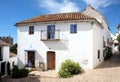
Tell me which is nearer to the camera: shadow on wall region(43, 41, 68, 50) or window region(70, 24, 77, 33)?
window region(70, 24, 77, 33)

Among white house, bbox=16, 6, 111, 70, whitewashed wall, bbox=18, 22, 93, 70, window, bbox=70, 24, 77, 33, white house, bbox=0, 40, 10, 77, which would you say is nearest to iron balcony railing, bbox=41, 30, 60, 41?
white house, bbox=16, 6, 111, 70

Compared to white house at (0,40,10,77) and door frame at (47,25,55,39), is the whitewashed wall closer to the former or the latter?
door frame at (47,25,55,39)

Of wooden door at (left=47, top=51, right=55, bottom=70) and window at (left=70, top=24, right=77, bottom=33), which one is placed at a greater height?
window at (left=70, top=24, right=77, bottom=33)

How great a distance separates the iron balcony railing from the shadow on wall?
565 millimetres

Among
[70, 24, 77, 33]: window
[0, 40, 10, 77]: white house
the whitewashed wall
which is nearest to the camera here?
the whitewashed wall

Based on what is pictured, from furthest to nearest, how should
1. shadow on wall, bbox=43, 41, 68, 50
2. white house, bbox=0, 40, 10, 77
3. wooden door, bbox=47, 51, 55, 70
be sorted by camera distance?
1. white house, bbox=0, 40, 10, 77
2. wooden door, bbox=47, 51, 55, 70
3. shadow on wall, bbox=43, 41, 68, 50

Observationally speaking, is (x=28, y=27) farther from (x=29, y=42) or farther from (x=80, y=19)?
(x=80, y=19)

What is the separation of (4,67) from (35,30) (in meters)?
9.00

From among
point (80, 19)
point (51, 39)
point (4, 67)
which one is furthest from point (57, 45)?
point (4, 67)

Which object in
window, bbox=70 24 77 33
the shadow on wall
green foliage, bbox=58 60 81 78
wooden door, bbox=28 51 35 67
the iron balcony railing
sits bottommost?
green foliage, bbox=58 60 81 78

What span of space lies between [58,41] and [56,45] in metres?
0.63

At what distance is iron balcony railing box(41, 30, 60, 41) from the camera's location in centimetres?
2437

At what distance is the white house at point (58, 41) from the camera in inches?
904

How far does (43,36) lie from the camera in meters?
25.3
